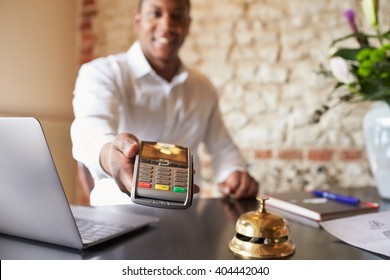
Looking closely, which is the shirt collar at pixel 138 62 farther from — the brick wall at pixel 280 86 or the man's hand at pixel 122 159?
the brick wall at pixel 280 86

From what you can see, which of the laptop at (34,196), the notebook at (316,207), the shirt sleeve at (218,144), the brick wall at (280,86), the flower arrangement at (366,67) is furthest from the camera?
the brick wall at (280,86)

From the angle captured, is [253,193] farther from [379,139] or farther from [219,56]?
[219,56]

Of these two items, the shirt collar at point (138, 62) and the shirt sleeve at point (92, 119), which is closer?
the shirt sleeve at point (92, 119)

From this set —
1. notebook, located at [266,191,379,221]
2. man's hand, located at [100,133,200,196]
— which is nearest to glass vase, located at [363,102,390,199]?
notebook, located at [266,191,379,221]

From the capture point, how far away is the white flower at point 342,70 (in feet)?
2.70

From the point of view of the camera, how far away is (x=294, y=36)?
5.62 feet

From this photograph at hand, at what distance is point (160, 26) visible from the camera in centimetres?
67

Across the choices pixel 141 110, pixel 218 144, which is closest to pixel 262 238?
pixel 141 110

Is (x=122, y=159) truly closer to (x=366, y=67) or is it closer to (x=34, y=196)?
(x=34, y=196)

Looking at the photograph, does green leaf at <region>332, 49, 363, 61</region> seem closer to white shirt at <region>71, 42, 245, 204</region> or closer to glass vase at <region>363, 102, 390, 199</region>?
glass vase at <region>363, 102, 390, 199</region>

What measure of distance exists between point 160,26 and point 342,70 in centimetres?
42

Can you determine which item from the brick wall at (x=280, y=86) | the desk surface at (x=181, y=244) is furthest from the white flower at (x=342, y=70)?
the brick wall at (x=280, y=86)

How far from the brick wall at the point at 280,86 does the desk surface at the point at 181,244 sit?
2.97 ft

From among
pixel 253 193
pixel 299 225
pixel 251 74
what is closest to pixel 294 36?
pixel 251 74
